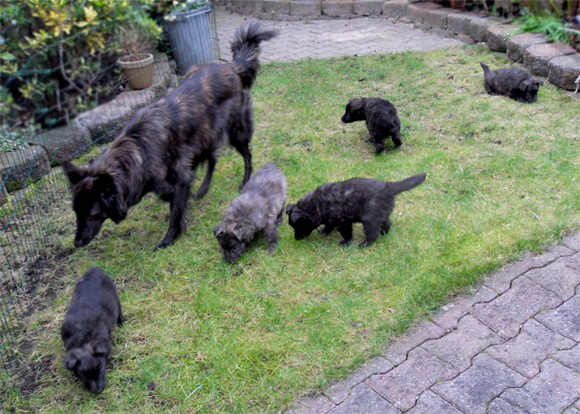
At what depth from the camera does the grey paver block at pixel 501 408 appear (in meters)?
3.25

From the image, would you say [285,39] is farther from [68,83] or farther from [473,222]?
[68,83]

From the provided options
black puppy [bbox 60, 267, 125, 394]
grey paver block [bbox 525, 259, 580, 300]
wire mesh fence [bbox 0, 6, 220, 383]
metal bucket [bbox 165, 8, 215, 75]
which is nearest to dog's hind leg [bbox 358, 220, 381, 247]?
grey paver block [bbox 525, 259, 580, 300]

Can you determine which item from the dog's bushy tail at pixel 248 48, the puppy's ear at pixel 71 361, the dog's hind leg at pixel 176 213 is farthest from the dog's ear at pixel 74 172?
the dog's bushy tail at pixel 248 48

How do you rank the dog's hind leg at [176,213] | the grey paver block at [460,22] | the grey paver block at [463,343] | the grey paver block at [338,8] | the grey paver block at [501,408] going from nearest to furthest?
the grey paver block at [501,408], the grey paver block at [463,343], the dog's hind leg at [176,213], the grey paver block at [460,22], the grey paver block at [338,8]

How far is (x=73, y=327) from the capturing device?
373 centimetres

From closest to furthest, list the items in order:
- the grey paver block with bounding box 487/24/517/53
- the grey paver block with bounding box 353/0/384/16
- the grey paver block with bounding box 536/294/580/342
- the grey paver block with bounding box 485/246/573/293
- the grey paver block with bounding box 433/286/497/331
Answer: the grey paver block with bounding box 536/294/580/342 → the grey paver block with bounding box 433/286/497/331 → the grey paver block with bounding box 485/246/573/293 → the grey paver block with bounding box 487/24/517/53 → the grey paver block with bounding box 353/0/384/16

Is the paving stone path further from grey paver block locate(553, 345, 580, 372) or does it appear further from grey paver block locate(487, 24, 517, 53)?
grey paver block locate(487, 24, 517, 53)

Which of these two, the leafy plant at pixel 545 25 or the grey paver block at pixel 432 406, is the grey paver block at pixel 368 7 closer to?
the leafy plant at pixel 545 25

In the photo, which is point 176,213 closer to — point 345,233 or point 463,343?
point 345,233

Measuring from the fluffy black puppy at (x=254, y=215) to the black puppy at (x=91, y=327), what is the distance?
3.66 feet

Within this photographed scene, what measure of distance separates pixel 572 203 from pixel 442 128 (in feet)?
7.21

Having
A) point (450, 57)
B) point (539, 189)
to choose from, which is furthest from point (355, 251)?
point (450, 57)

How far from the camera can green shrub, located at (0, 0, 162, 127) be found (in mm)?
1867

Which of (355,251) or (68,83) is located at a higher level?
(68,83)
